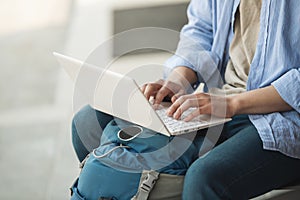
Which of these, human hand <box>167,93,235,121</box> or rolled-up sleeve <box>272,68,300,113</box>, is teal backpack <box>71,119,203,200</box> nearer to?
human hand <box>167,93,235,121</box>

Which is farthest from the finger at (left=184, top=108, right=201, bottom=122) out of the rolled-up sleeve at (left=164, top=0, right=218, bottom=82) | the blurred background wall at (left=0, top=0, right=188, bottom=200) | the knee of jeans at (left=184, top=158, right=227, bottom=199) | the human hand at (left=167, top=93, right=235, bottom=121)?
the blurred background wall at (left=0, top=0, right=188, bottom=200)

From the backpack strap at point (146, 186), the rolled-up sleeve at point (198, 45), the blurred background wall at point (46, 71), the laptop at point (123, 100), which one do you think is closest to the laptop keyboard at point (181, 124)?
the laptop at point (123, 100)

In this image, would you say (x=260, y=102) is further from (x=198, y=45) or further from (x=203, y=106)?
(x=198, y=45)

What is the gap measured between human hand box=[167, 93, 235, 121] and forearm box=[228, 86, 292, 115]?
11 mm

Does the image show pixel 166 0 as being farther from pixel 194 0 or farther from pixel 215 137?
pixel 215 137

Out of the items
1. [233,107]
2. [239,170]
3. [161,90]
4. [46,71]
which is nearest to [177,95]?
[161,90]

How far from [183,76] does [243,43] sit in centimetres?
17

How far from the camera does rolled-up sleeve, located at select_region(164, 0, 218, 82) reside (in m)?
1.42

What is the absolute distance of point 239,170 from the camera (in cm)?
114

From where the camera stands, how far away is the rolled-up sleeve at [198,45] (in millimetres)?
1424

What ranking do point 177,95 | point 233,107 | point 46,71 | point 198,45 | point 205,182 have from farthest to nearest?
point 46,71 < point 198,45 < point 177,95 < point 233,107 < point 205,182

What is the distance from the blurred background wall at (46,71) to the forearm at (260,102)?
79 cm

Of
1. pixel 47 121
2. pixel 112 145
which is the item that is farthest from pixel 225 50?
pixel 47 121

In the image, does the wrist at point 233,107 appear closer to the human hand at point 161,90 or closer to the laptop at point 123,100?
the laptop at point 123,100
